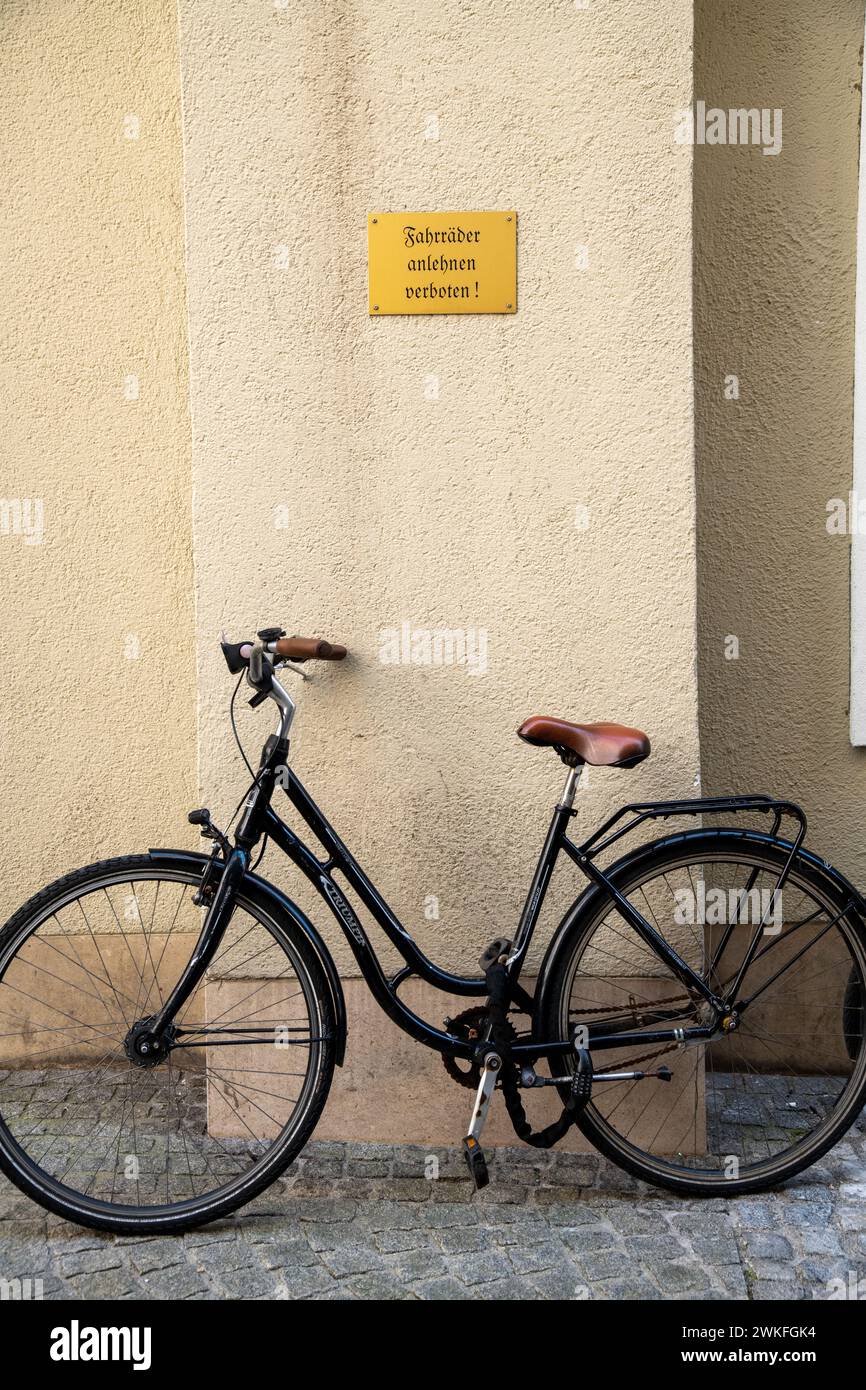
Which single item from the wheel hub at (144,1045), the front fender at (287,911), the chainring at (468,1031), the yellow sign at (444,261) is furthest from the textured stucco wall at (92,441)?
the chainring at (468,1031)

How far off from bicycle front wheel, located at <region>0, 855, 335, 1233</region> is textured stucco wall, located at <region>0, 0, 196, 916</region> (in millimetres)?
307

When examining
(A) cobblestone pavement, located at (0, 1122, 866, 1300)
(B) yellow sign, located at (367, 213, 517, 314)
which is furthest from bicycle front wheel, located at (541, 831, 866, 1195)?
(B) yellow sign, located at (367, 213, 517, 314)

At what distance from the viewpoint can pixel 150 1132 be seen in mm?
3559

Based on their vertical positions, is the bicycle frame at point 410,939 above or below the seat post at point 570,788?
below

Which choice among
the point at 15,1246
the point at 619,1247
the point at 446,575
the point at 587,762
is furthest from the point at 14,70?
the point at 619,1247

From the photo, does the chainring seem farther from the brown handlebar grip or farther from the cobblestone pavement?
the brown handlebar grip

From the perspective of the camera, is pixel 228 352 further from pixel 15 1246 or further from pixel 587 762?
pixel 15 1246

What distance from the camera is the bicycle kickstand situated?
9.85ft

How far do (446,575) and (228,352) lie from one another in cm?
94

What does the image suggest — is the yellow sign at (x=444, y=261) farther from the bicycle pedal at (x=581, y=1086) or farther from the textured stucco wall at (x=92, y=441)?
the bicycle pedal at (x=581, y=1086)

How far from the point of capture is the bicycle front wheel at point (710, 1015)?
3197mm

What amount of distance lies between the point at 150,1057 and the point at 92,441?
6.83 ft

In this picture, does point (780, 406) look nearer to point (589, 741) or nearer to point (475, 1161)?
point (589, 741)

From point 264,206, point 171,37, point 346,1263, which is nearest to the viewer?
point 346,1263
